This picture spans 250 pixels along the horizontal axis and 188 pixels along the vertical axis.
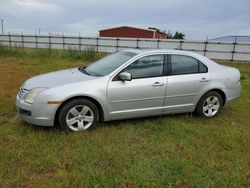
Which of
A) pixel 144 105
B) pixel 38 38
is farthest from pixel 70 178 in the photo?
pixel 38 38

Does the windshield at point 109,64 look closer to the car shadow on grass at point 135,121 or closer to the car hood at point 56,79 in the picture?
the car hood at point 56,79

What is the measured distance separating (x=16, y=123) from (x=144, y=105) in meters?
2.40

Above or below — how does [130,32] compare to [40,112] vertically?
above

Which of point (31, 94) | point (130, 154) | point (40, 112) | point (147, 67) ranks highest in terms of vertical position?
point (147, 67)

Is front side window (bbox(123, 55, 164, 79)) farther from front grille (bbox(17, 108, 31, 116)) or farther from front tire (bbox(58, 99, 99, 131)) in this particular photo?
front grille (bbox(17, 108, 31, 116))

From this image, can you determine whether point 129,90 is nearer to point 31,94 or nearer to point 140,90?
point 140,90

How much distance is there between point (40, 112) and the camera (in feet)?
12.9

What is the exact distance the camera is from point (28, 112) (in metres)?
3.99

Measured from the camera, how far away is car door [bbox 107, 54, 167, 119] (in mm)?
4312

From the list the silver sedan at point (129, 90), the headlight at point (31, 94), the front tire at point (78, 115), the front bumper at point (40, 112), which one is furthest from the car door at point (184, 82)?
the headlight at point (31, 94)

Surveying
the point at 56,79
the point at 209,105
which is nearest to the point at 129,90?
the point at 56,79

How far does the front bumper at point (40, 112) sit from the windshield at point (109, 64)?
1116 millimetres

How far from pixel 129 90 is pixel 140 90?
217 millimetres

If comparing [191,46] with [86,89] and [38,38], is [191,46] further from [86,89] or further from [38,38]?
[86,89]
